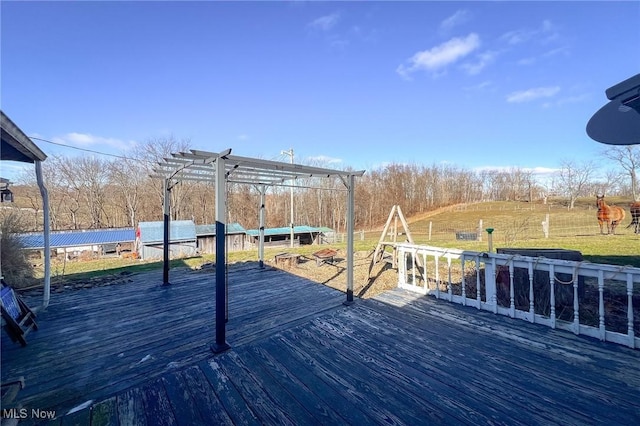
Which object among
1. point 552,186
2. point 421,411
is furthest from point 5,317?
point 552,186

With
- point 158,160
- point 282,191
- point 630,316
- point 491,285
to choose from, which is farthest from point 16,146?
point 282,191

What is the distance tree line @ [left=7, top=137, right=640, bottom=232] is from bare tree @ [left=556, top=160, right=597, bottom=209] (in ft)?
0.26

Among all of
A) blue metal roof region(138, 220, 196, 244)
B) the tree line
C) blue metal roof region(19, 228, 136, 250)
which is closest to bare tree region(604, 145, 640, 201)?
the tree line

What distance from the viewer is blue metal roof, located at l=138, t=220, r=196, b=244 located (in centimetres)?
1473

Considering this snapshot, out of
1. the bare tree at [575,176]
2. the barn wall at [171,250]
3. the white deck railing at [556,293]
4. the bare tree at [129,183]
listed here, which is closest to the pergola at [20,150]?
the white deck railing at [556,293]

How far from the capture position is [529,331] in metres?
3.05

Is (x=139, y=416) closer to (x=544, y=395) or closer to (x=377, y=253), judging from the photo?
(x=544, y=395)

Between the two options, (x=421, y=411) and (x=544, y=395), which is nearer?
(x=421, y=411)

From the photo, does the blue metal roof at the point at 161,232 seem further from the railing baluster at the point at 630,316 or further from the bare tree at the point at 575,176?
the bare tree at the point at 575,176

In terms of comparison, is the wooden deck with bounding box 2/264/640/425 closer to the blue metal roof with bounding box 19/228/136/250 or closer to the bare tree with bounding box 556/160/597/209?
the blue metal roof with bounding box 19/228/136/250

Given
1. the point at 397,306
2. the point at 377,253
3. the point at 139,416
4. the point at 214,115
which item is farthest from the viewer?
the point at 214,115

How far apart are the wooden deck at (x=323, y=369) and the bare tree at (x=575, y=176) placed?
36321 mm

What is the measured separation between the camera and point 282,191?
84.9 ft

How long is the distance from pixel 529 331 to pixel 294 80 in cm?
1071
